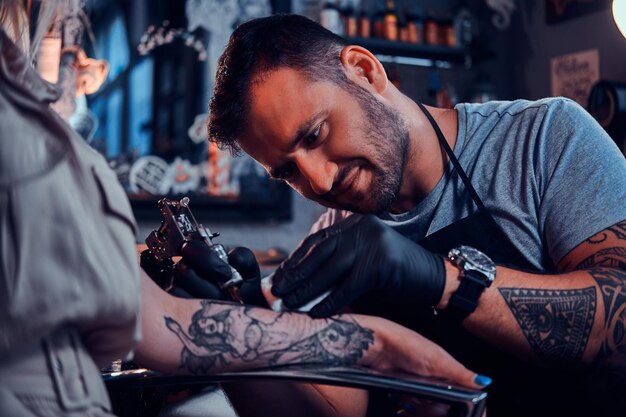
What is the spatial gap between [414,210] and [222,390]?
0.61m

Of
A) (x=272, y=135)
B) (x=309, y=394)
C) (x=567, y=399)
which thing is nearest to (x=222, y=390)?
(x=309, y=394)

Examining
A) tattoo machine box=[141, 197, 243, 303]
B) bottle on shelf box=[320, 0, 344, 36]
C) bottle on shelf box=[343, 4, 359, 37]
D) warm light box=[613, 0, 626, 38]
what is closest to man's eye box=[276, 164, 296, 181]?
tattoo machine box=[141, 197, 243, 303]

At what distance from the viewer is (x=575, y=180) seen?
1.38 m

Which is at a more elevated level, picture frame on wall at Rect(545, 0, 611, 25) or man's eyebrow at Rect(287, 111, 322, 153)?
picture frame on wall at Rect(545, 0, 611, 25)

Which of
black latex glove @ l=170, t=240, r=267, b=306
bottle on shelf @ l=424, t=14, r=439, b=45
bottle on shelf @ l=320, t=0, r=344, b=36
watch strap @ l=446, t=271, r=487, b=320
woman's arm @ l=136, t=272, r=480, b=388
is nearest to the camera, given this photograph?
woman's arm @ l=136, t=272, r=480, b=388

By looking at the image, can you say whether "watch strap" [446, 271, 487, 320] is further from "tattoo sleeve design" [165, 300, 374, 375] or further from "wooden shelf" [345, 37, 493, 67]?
"wooden shelf" [345, 37, 493, 67]

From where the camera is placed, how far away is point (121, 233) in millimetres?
641

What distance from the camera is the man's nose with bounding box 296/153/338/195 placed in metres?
1.49

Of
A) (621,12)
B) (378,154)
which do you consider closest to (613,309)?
(378,154)

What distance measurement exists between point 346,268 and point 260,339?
0.16 m

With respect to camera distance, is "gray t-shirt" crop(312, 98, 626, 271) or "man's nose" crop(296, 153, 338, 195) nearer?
"gray t-shirt" crop(312, 98, 626, 271)

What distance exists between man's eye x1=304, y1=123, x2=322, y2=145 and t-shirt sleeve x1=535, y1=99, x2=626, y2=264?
46 cm

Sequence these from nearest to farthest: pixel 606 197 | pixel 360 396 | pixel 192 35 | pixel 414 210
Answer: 1. pixel 606 197
2. pixel 360 396
3. pixel 414 210
4. pixel 192 35

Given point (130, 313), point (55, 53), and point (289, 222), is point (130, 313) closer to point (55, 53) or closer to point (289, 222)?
point (55, 53)
